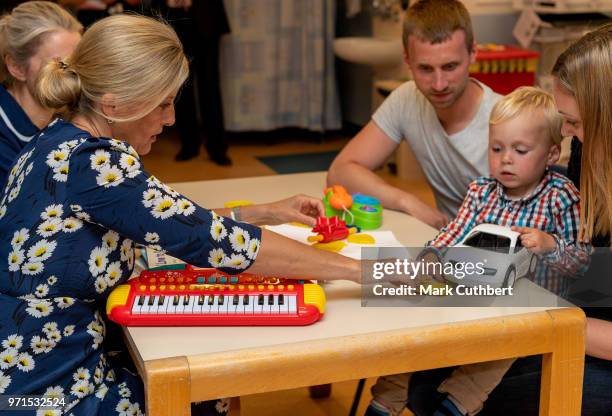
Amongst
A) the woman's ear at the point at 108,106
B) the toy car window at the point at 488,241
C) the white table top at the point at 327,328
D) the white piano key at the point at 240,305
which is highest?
the woman's ear at the point at 108,106

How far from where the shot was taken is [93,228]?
1.57 m

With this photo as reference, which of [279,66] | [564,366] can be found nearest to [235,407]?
[564,366]

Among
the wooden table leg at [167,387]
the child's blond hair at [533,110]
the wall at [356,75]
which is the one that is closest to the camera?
the wooden table leg at [167,387]

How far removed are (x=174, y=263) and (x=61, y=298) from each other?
0.39 m

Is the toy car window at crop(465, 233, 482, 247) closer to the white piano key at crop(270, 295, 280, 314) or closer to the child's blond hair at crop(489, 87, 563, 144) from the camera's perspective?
the child's blond hair at crop(489, 87, 563, 144)

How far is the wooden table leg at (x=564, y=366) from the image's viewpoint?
1.56m

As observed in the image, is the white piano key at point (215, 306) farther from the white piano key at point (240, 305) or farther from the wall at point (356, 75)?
the wall at point (356, 75)

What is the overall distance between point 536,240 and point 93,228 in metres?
0.94

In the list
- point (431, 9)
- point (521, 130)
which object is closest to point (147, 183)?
point (521, 130)

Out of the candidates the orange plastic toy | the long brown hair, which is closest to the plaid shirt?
the long brown hair

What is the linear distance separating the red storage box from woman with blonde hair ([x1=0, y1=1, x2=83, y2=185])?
3133 mm

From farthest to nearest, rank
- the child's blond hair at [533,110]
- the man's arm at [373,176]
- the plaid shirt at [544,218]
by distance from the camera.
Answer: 1. the man's arm at [373,176]
2. the child's blond hair at [533,110]
3. the plaid shirt at [544,218]

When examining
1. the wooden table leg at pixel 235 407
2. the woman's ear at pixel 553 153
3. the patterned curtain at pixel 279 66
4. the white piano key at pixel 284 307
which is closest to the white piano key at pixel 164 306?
the white piano key at pixel 284 307

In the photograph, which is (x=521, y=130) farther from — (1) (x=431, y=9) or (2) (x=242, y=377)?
(2) (x=242, y=377)
